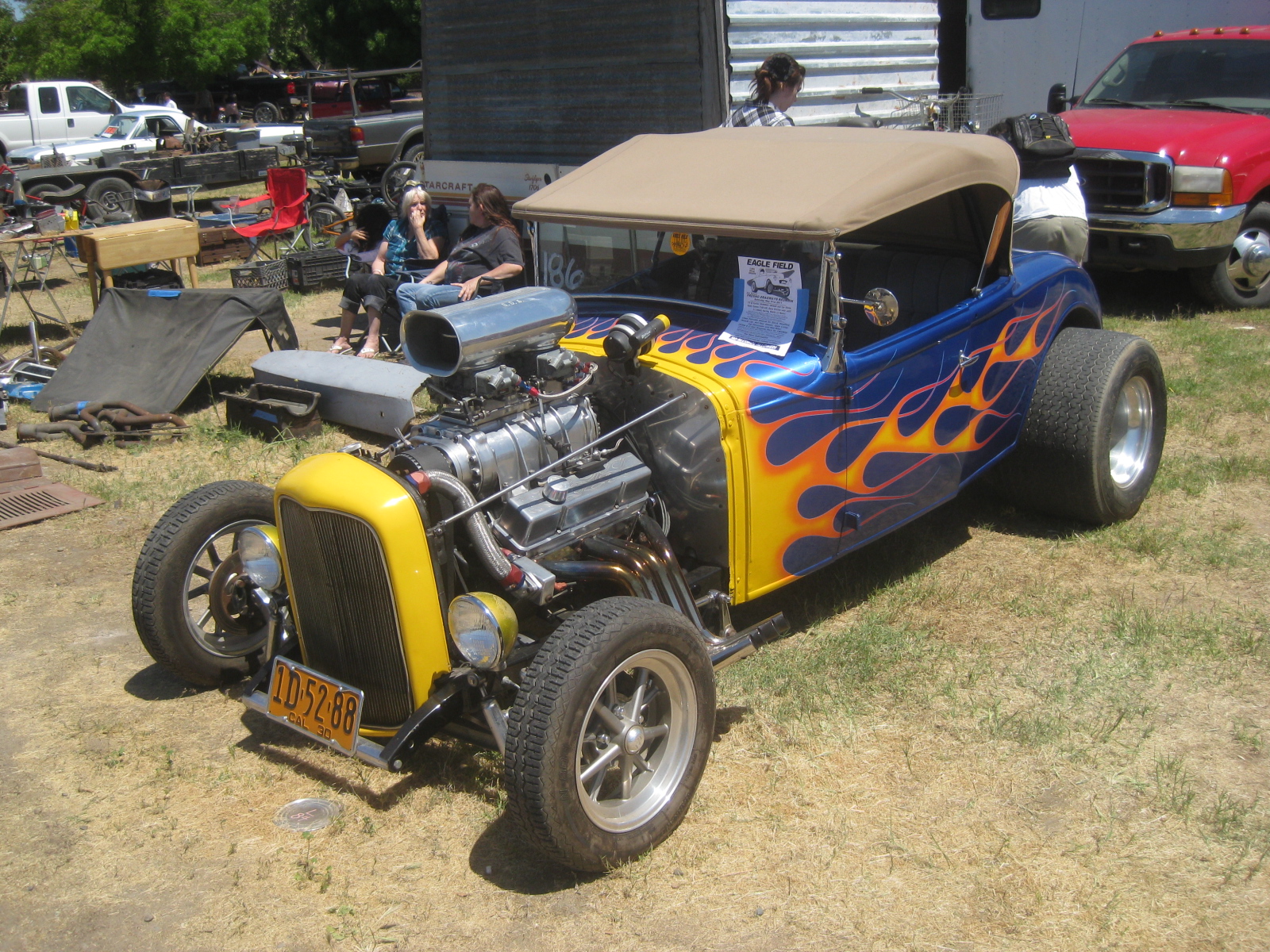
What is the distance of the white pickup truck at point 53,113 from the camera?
21438 millimetres

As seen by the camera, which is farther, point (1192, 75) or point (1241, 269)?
point (1192, 75)

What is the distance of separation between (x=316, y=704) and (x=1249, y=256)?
836 centimetres

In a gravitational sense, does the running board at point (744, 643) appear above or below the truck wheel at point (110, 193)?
below

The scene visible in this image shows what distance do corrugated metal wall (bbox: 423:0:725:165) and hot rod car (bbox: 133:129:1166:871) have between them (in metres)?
3.36

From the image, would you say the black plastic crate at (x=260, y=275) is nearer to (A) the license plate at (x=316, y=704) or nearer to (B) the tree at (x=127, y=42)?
(A) the license plate at (x=316, y=704)

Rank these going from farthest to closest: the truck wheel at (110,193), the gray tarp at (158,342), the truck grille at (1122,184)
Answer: the truck wheel at (110,193) < the truck grille at (1122,184) < the gray tarp at (158,342)

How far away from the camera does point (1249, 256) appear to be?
854 centimetres

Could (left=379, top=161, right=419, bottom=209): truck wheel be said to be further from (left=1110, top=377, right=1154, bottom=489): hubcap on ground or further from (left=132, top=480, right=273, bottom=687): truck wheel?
(left=1110, top=377, right=1154, bottom=489): hubcap on ground

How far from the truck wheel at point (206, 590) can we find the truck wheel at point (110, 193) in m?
12.7

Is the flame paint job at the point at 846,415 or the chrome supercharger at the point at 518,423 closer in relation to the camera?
the chrome supercharger at the point at 518,423

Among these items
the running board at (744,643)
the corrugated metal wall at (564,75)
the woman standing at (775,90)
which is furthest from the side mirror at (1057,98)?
the running board at (744,643)

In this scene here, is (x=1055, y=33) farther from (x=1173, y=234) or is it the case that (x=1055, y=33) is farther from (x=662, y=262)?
(x=662, y=262)

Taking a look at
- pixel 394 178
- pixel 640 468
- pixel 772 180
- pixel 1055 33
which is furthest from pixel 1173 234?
pixel 394 178

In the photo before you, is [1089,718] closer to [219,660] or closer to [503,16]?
[219,660]
